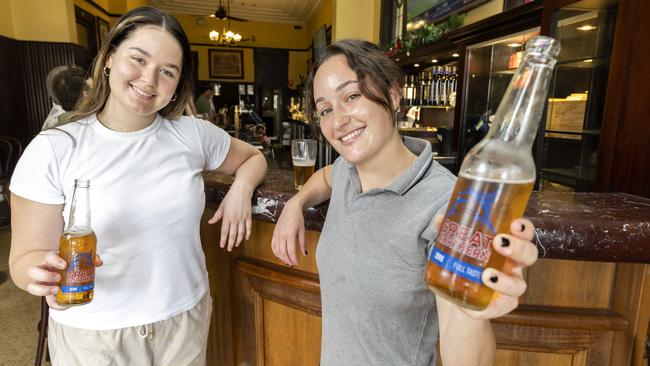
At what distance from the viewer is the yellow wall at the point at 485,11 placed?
155 inches

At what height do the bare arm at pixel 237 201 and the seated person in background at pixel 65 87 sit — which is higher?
the seated person in background at pixel 65 87

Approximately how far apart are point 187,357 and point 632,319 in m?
1.23

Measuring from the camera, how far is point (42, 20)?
5719 millimetres

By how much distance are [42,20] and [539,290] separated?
6925 millimetres

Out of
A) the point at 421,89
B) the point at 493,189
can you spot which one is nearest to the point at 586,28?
the point at 421,89

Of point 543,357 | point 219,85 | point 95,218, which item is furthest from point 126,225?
point 219,85

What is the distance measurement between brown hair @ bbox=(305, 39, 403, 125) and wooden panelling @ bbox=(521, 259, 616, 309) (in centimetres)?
64

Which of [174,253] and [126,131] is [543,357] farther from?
[126,131]

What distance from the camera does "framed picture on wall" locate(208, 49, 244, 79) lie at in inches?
455

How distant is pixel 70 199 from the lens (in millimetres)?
958

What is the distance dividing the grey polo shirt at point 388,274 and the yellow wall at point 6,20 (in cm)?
658

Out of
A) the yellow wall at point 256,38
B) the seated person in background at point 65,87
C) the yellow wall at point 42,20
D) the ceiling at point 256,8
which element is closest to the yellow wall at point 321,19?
the ceiling at point 256,8

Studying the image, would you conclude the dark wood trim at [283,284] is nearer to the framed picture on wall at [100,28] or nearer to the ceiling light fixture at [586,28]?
the ceiling light fixture at [586,28]

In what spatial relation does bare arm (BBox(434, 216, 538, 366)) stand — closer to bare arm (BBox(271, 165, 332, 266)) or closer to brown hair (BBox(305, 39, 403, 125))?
brown hair (BBox(305, 39, 403, 125))
